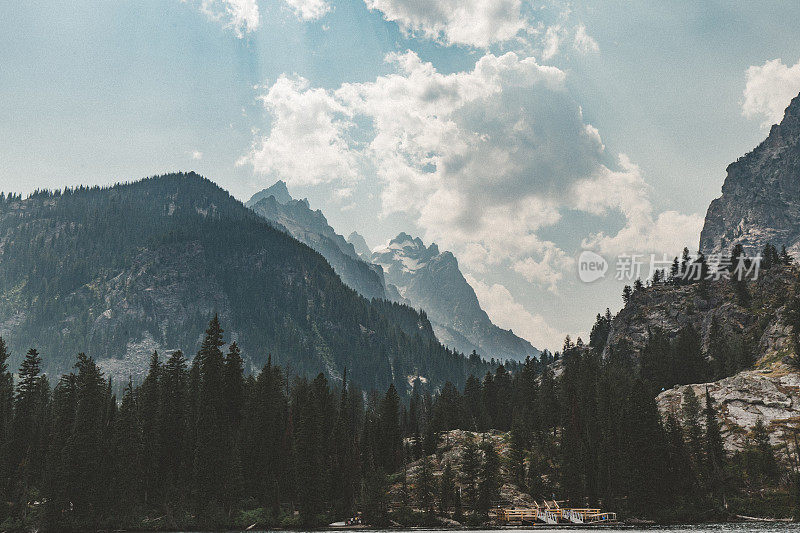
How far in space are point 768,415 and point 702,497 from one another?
39211 mm

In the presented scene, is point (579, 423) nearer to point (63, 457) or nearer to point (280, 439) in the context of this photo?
point (280, 439)

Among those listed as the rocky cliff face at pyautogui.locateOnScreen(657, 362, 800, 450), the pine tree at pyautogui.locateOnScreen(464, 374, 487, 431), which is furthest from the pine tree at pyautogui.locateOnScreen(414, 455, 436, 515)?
the pine tree at pyautogui.locateOnScreen(464, 374, 487, 431)

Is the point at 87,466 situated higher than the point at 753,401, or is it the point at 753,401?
the point at 753,401

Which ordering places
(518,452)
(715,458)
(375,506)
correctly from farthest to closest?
(518,452) < (715,458) < (375,506)

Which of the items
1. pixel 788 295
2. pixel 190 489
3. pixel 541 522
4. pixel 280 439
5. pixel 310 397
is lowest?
pixel 541 522

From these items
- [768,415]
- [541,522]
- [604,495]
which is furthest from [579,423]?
[768,415]

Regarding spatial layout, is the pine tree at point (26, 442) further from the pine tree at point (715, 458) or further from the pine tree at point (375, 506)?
the pine tree at point (715, 458)

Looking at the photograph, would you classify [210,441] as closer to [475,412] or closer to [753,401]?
[475,412]

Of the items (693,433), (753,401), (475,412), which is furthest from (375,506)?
(475,412)

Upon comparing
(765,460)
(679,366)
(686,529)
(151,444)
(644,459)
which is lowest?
(686,529)

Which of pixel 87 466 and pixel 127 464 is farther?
pixel 127 464

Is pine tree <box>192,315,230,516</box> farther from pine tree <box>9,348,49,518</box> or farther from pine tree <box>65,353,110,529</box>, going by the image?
pine tree <box>9,348,49,518</box>

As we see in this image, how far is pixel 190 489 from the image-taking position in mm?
96688

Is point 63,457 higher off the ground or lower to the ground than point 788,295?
lower
